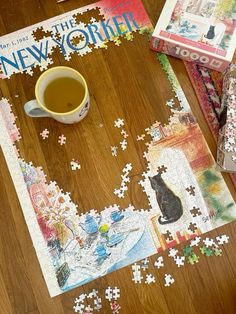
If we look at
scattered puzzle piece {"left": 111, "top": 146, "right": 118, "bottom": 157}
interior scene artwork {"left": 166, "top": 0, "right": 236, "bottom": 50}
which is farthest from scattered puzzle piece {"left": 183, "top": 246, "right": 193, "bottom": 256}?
interior scene artwork {"left": 166, "top": 0, "right": 236, "bottom": 50}

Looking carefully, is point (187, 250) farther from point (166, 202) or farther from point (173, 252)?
point (166, 202)

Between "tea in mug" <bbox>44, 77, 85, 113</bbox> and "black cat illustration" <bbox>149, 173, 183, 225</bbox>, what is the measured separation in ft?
1.00

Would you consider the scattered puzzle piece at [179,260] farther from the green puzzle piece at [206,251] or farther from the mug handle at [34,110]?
the mug handle at [34,110]

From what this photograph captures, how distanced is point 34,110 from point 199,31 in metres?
0.52

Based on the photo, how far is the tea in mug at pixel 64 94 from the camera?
108 cm

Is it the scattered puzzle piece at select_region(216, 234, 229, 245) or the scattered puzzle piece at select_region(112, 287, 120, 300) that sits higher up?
the scattered puzzle piece at select_region(216, 234, 229, 245)

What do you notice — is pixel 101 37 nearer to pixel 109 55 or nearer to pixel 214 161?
pixel 109 55

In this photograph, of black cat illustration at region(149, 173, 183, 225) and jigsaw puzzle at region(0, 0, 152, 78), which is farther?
jigsaw puzzle at region(0, 0, 152, 78)

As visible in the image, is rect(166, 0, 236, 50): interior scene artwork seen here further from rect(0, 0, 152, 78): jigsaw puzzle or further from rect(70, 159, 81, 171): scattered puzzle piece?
rect(70, 159, 81, 171): scattered puzzle piece

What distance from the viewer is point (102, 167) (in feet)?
3.71

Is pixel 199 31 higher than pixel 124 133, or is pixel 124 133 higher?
pixel 199 31

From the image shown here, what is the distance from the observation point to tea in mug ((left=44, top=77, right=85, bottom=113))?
1077mm

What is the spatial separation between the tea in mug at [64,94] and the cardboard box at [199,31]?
0.27 meters

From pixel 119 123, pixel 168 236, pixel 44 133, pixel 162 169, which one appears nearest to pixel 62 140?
pixel 44 133
